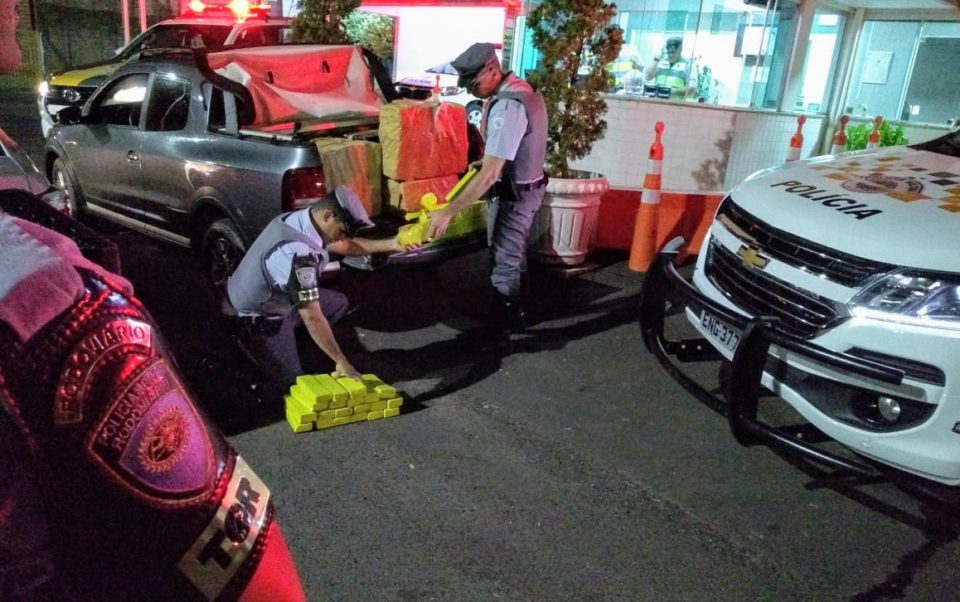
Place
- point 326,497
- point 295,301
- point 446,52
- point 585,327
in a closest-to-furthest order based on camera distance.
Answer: point 326,497 → point 295,301 → point 585,327 → point 446,52

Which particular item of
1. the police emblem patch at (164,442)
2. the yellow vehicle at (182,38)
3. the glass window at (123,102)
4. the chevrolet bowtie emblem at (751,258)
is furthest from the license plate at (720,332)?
the yellow vehicle at (182,38)

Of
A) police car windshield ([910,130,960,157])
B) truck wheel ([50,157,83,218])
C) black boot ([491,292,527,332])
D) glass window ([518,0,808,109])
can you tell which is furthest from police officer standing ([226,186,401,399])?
glass window ([518,0,808,109])

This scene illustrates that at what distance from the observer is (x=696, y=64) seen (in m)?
10.2

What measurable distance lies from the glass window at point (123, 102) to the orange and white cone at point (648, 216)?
4.11 meters

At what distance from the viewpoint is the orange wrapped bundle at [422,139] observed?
4855 millimetres

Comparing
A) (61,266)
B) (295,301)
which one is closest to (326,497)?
(295,301)

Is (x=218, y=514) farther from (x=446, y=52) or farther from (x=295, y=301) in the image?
(x=446, y=52)

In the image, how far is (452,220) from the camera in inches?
193

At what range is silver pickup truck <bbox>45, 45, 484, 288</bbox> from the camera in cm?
469

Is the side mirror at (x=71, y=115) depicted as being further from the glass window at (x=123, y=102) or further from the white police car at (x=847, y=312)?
the white police car at (x=847, y=312)

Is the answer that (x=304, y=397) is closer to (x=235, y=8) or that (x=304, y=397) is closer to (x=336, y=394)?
(x=336, y=394)

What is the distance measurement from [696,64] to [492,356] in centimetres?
736

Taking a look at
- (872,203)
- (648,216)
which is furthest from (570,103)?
(872,203)

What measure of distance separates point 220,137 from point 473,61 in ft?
6.09
